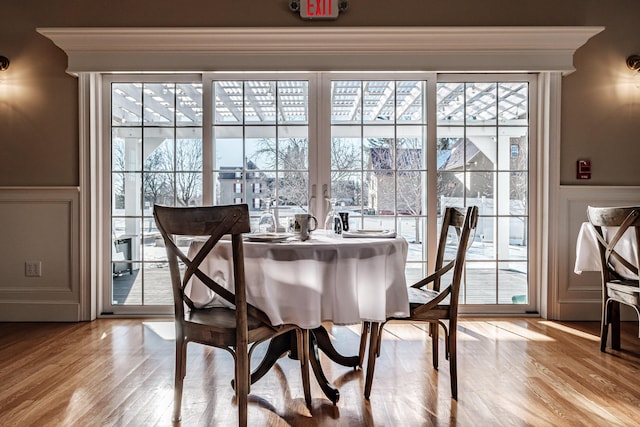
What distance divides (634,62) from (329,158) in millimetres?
2512

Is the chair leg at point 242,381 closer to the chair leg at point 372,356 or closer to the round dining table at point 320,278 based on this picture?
the round dining table at point 320,278

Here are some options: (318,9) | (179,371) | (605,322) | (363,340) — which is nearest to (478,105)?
(318,9)

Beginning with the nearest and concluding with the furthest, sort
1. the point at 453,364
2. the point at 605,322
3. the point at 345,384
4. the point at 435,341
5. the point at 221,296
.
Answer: the point at 221,296, the point at 453,364, the point at 345,384, the point at 435,341, the point at 605,322

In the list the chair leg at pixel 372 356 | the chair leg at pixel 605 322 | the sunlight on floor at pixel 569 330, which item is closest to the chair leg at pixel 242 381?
the chair leg at pixel 372 356

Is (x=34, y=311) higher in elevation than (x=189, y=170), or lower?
lower

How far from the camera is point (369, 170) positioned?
3.54 m

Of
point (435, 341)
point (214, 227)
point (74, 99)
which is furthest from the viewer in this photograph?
point (74, 99)

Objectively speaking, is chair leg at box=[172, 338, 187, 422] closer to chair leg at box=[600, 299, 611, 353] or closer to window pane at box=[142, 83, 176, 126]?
window pane at box=[142, 83, 176, 126]

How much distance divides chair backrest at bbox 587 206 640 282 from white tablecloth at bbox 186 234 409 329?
1419 mm

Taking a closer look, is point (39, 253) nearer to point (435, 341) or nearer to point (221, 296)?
point (221, 296)

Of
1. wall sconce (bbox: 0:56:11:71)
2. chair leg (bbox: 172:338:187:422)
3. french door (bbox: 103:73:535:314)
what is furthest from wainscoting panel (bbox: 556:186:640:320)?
wall sconce (bbox: 0:56:11:71)

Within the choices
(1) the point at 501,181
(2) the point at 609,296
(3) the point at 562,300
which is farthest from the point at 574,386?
(1) the point at 501,181

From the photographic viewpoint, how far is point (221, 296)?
171 cm

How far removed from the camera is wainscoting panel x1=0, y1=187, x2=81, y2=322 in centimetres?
344
